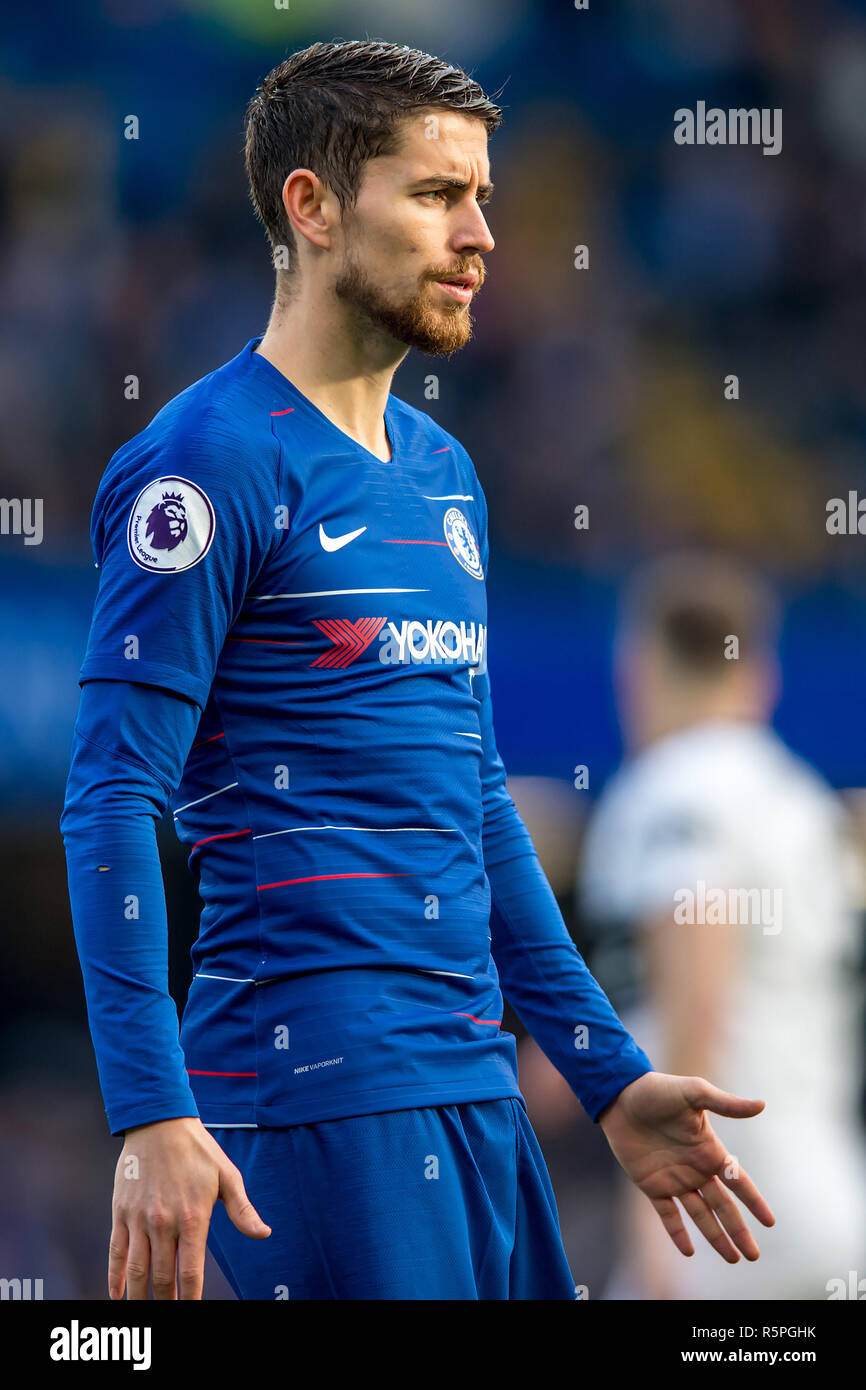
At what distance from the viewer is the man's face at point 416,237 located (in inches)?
67.2

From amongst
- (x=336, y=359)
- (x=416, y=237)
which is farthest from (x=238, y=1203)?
(x=416, y=237)

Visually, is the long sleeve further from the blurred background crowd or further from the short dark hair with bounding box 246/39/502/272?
the blurred background crowd

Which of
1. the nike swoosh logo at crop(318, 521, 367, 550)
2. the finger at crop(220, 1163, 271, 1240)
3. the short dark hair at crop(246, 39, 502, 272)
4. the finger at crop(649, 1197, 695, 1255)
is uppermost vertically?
the short dark hair at crop(246, 39, 502, 272)

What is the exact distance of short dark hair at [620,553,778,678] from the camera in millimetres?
3217

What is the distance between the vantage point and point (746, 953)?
2.81m

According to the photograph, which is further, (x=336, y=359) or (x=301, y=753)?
(x=336, y=359)

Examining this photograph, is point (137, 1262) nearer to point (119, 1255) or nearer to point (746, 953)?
point (119, 1255)

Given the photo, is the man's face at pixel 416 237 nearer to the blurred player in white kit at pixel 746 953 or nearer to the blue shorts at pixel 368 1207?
the blue shorts at pixel 368 1207

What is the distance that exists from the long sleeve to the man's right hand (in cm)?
3

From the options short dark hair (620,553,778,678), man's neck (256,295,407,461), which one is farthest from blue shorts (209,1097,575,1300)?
short dark hair (620,553,778,678)

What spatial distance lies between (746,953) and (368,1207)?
1.42 m

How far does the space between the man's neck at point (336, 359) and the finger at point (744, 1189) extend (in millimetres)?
951
